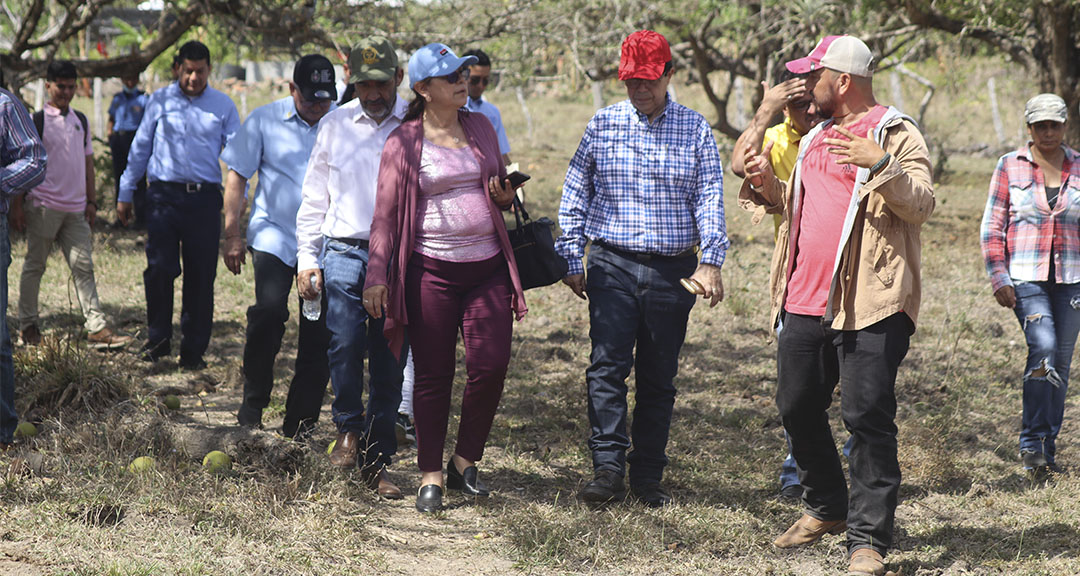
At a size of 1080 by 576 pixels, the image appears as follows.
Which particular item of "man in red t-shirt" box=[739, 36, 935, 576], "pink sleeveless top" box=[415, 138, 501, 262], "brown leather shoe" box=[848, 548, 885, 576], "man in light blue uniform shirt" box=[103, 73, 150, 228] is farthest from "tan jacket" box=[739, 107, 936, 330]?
"man in light blue uniform shirt" box=[103, 73, 150, 228]

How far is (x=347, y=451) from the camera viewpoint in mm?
5023

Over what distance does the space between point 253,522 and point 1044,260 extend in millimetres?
4064

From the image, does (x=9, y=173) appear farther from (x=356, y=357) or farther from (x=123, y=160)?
(x=123, y=160)

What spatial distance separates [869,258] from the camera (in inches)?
156

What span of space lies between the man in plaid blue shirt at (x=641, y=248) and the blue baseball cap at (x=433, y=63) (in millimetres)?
747

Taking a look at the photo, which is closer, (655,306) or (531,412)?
(655,306)

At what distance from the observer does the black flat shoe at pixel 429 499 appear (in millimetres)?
4816

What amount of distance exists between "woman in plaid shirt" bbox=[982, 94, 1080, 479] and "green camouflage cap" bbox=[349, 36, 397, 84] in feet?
10.5

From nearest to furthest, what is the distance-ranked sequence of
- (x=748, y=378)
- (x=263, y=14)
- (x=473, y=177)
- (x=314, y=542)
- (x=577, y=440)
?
(x=314, y=542) → (x=473, y=177) → (x=577, y=440) → (x=748, y=378) → (x=263, y=14)

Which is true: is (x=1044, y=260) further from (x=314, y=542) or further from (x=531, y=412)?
(x=314, y=542)

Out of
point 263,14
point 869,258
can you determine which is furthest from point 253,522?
point 263,14

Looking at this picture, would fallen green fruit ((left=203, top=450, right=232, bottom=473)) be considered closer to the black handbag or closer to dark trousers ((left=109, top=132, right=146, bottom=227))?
the black handbag

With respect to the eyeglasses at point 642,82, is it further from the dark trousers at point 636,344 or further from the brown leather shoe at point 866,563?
the brown leather shoe at point 866,563

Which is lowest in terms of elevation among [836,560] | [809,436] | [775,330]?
[836,560]
